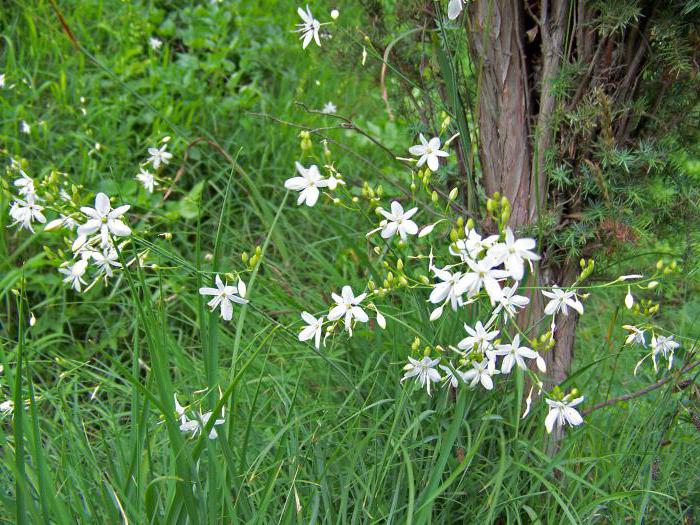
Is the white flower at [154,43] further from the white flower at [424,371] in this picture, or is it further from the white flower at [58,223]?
the white flower at [424,371]

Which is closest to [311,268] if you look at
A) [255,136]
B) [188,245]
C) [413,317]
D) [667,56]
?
[188,245]

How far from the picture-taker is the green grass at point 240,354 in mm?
1723

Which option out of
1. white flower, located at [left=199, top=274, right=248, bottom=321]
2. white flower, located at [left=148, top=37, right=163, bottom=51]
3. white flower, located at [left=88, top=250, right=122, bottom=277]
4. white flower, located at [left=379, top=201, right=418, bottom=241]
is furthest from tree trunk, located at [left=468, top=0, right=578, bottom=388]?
white flower, located at [left=148, top=37, right=163, bottom=51]

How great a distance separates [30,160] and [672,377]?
2944 mm

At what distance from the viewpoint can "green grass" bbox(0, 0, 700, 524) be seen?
1.72 m

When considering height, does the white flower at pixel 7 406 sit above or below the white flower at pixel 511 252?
below

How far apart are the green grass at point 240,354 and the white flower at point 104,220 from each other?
0.33 ft

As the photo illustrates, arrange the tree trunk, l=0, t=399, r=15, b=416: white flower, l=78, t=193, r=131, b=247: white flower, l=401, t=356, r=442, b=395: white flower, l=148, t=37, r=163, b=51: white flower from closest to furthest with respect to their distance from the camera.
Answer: l=78, t=193, r=131, b=247: white flower → l=401, t=356, r=442, b=395: white flower → l=0, t=399, r=15, b=416: white flower → the tree trunk → l=148, t=37, r=163, b=51: white flower

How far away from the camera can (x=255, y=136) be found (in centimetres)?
393

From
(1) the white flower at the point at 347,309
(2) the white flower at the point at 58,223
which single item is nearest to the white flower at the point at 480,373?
(1) the white flower at the point at 347,309

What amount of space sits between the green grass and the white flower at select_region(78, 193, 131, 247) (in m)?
0.10

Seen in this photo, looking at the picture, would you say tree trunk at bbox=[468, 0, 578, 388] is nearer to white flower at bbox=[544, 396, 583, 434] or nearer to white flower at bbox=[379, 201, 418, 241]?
white flower at bbox=[544, 396, 583, 434]

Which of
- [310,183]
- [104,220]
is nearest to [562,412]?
[310,183]

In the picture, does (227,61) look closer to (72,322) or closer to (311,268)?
(311,268)
